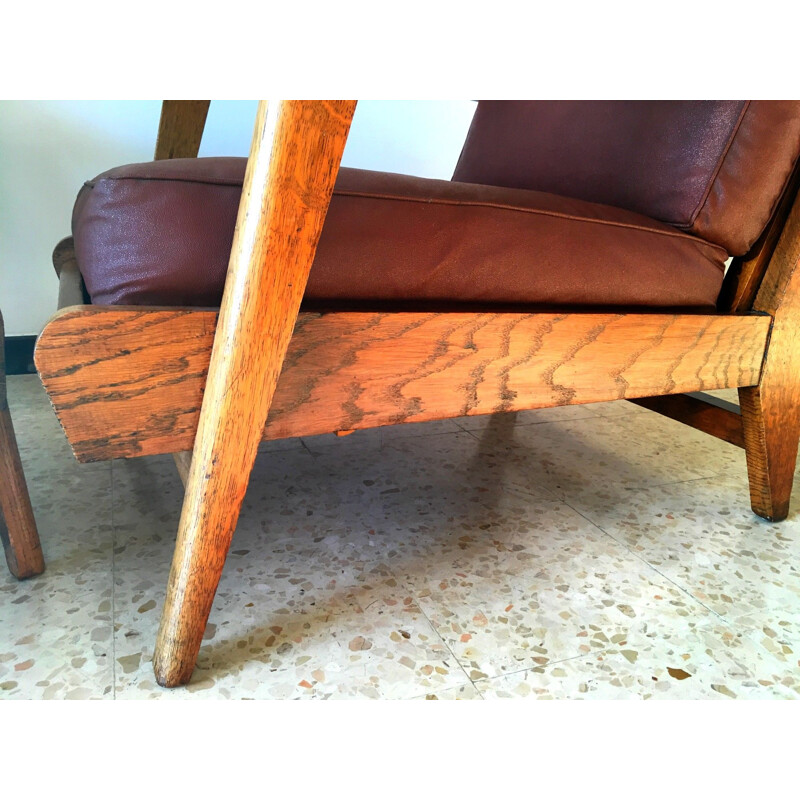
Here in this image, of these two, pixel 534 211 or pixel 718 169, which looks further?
pixel 718 169

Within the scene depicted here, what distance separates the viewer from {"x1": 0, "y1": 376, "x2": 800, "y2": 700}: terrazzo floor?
70 centimetres

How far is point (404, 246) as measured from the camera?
0.70m

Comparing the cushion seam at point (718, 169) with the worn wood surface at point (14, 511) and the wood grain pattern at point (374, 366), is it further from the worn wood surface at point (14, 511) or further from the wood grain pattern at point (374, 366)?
the worn wood surface at point (14, 511)

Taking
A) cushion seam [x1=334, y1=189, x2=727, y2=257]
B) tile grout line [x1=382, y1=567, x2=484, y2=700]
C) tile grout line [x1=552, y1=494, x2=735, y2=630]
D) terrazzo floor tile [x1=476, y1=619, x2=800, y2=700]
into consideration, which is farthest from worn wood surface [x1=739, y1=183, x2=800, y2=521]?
tile grout line [x1=382, y1=567, x2=484, y2=700]

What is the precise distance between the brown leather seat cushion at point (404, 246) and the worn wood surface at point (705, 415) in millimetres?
259

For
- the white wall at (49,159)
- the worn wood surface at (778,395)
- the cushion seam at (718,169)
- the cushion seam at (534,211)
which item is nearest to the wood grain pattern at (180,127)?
the white wall at (49,159)

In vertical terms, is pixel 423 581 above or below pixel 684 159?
below

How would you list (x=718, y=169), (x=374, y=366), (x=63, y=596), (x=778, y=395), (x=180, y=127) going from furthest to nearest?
(x=180, y=127)
(x=778, y=395)
(x=718, y=169)
(x=63, y=596)
(x=374, y=366)

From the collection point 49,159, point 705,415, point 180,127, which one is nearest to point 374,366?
point 705,415

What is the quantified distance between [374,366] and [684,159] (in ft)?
2.08

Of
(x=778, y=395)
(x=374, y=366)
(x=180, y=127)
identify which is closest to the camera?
(x=374, y=366)

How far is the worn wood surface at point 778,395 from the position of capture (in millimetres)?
1011

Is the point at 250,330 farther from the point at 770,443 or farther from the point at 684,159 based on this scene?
the point at 770,443
